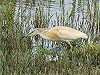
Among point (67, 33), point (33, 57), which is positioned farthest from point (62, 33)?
point (33, 57)

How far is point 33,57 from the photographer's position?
6.04 metres

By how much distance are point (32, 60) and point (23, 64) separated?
21 cm

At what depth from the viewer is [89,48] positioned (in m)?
6.32

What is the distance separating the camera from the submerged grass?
5492 millimetres

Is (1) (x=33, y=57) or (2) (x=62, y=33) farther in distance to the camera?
(2) (x=62, y=33)

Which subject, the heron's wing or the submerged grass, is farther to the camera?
the heron's wing

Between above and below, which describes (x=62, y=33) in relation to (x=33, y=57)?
above

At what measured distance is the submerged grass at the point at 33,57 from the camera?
18.0 ft

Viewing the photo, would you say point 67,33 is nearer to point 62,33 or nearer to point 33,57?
point 62,33

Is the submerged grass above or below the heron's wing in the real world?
below

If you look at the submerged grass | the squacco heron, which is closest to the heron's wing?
the squacco heron

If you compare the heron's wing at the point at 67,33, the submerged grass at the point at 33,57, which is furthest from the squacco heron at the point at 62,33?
the submerged grass at the point at 33,57

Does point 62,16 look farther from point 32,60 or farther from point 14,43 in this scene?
point 32,60

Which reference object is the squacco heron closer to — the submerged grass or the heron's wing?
the heron's wing
